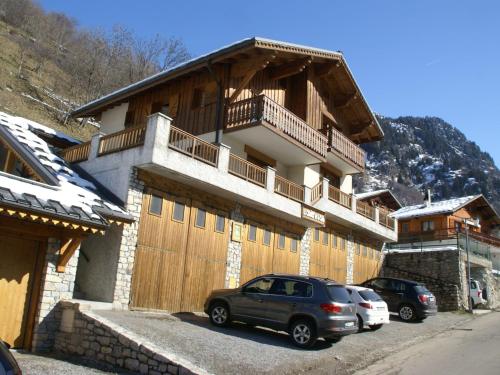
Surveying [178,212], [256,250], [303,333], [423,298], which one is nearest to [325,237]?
Answer: [423,298]

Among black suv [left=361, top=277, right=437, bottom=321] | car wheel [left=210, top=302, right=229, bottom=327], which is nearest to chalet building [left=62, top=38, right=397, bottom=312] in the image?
car wheel [left=210, top=302, right=229, bottom=327]

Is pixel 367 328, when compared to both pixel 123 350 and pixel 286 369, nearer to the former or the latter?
pixel 286 369

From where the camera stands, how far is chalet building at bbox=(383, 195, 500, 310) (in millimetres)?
28047

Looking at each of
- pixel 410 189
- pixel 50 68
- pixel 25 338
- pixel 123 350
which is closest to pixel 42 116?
pixel 50 68

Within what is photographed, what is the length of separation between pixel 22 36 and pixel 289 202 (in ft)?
161

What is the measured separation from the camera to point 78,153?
16531mm

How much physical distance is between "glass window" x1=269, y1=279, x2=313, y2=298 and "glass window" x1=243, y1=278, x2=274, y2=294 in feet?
0.48

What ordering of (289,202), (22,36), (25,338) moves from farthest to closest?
(22,36) < (289,202) < (25,338)

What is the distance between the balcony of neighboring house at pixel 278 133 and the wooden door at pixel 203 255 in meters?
3.47

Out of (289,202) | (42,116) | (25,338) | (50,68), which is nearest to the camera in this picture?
(25,338)

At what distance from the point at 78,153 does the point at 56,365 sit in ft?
29.0

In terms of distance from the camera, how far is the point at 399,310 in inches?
782

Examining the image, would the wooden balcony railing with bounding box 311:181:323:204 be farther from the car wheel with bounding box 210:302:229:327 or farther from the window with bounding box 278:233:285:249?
the car wheel with bounding box 210:302:229:327

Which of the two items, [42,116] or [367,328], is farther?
[42,116]
